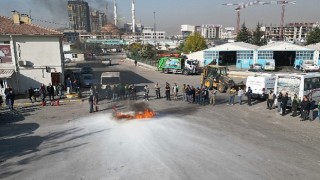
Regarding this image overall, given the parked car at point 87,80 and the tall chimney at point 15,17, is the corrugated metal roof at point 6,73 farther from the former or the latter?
the parked car at point 87,80

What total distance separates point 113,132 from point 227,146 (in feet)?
19.7

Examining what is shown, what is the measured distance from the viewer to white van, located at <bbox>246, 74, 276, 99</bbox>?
76.0ft

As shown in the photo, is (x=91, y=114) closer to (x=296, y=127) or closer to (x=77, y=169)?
(x=77, y=169)

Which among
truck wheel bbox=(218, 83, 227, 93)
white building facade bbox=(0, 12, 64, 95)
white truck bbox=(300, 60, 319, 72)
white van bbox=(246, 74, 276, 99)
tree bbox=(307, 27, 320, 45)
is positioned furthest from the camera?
tree bbox=(307, 27, 320, 45)

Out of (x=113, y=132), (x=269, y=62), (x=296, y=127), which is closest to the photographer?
(x=113, y=132)

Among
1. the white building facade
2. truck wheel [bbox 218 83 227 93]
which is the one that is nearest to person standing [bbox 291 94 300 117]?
truck wheel [bbox 218 83 227 93]

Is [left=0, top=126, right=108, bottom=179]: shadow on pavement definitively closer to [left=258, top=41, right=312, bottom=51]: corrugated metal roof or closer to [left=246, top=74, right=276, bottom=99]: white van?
[left=246, top=74, right=276, bottom=99]: white van

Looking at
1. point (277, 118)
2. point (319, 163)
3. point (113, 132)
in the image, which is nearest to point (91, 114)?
point (113, 132)

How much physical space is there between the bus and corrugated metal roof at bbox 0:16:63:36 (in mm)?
20130

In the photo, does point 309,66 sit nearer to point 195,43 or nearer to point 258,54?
point 258,54

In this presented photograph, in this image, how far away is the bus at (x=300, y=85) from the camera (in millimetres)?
19453

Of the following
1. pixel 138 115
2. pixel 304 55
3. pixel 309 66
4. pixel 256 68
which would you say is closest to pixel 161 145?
pixel 138 115

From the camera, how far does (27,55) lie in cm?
2622

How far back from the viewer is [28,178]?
1014 centimetres
